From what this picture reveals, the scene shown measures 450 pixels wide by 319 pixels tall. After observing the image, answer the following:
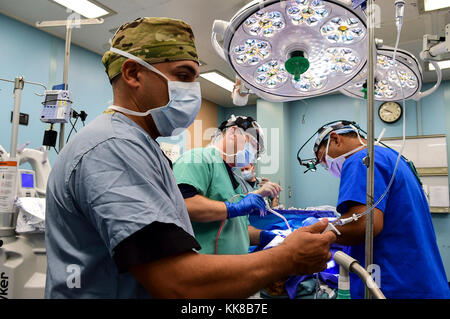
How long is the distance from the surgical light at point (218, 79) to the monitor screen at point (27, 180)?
119 inches

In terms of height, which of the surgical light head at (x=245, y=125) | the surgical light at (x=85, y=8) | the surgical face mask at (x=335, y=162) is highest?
the surgical light at (x=85, y=8)

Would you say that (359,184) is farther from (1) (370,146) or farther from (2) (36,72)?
(2) (36,72)

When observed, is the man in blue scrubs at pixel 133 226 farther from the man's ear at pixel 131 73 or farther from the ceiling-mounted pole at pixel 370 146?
the ceiling-mounted pole at pixel 370 146

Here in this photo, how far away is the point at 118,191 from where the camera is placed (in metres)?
0.60

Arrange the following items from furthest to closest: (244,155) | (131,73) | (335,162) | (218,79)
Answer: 1. (218,79)
2. (244,155)
3. (335,162)
4. (131,73)

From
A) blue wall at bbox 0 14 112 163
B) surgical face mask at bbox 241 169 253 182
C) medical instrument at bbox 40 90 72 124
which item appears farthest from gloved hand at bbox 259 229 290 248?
blue wall at bbox 0 14 112 163

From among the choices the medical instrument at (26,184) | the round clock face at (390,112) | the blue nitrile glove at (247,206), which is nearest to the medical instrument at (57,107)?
the medical instrument at (26,184)

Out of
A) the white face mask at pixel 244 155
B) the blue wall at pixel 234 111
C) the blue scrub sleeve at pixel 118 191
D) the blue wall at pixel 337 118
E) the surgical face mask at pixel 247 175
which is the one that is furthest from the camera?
the blue wall at pixel 234 111

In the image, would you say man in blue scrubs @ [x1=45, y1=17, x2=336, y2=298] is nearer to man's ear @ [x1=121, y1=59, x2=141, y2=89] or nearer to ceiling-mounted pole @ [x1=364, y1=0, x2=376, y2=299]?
man's ear @ [x1=121, y1=59, x2=141, y2=89]

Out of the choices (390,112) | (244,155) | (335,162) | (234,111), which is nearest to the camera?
(335,162)

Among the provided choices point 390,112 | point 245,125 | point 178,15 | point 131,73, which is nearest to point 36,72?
point 178,15

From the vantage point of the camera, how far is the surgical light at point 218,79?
15.7 feet

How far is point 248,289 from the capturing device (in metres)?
0.64

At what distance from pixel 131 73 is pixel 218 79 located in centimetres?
430
